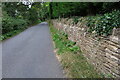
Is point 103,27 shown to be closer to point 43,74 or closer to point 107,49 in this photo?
point 107,49

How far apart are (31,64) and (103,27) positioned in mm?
2972

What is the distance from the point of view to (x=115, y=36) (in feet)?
7.20

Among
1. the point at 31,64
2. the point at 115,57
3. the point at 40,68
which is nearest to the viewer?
the point at 115,57

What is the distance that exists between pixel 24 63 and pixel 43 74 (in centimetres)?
125

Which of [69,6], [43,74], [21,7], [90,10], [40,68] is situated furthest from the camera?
[21,7]

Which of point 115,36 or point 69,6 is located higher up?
point 69,6

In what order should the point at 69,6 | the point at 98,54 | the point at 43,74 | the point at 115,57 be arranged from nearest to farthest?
the point at 115,57 → the point at 98,54 → the point at 43,74 → the point at 69,6

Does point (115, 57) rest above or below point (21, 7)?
below

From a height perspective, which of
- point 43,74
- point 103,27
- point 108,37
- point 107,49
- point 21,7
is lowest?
point 43,74

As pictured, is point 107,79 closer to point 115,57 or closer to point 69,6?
point 115,57

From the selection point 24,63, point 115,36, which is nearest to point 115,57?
point 115,36

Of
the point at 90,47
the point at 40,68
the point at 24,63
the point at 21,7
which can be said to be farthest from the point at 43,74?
the point at 21,7

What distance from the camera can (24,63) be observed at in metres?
4.08

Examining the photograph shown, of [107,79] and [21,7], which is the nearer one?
[107,79]
